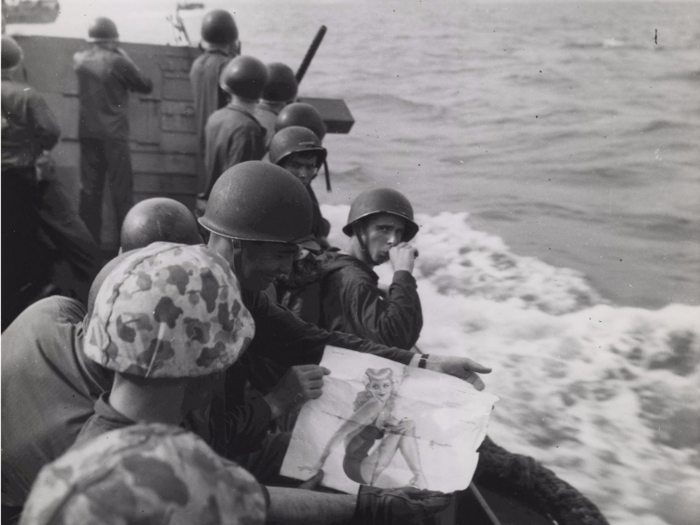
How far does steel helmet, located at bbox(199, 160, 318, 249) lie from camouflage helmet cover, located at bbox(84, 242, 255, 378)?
1046 millimetres

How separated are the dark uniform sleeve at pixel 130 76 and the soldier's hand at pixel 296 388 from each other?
4.33 metres

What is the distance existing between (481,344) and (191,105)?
3993 millimetres

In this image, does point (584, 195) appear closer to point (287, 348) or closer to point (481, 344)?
point (481, 344)

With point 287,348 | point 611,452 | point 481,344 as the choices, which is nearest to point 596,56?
point 481,344

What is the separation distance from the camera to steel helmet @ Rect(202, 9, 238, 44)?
6.59 metres

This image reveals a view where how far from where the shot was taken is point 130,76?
19.3 ft

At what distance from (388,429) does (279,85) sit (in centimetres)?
441

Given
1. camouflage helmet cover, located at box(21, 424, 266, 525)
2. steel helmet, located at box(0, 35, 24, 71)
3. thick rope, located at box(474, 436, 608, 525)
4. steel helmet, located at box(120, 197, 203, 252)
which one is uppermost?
camouflage helmet cover, located at box(21, 424, 266, 525)

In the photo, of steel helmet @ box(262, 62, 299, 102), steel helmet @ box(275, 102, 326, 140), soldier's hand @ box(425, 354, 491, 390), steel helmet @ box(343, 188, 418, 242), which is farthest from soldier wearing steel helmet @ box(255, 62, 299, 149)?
soldier's hand @ box(425, 354, 491, 390)

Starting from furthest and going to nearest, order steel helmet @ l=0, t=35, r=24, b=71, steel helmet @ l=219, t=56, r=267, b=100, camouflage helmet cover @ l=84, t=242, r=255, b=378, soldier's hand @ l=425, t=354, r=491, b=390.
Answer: steel helmet @ l=219, t=56, r=267, b=100 < steel helmet @ l=0, t=35, r=24, b=71 < soldier's hand @ l=425, t=354, r=491, b=390 < camouflage helmet cover @ l=84, t=242, r=255, b=378

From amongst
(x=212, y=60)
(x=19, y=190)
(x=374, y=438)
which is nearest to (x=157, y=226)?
(x=374, y=438)

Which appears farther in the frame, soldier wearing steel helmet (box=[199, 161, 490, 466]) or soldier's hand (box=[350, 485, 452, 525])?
soldier wearing steel helmet (box=[199, 161, 490, 466])

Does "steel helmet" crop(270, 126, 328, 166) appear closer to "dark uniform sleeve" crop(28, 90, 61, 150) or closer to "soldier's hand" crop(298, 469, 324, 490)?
"dark uniform sleeve" crop(28, 90, 61, 150)

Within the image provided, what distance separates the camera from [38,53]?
7246mm
